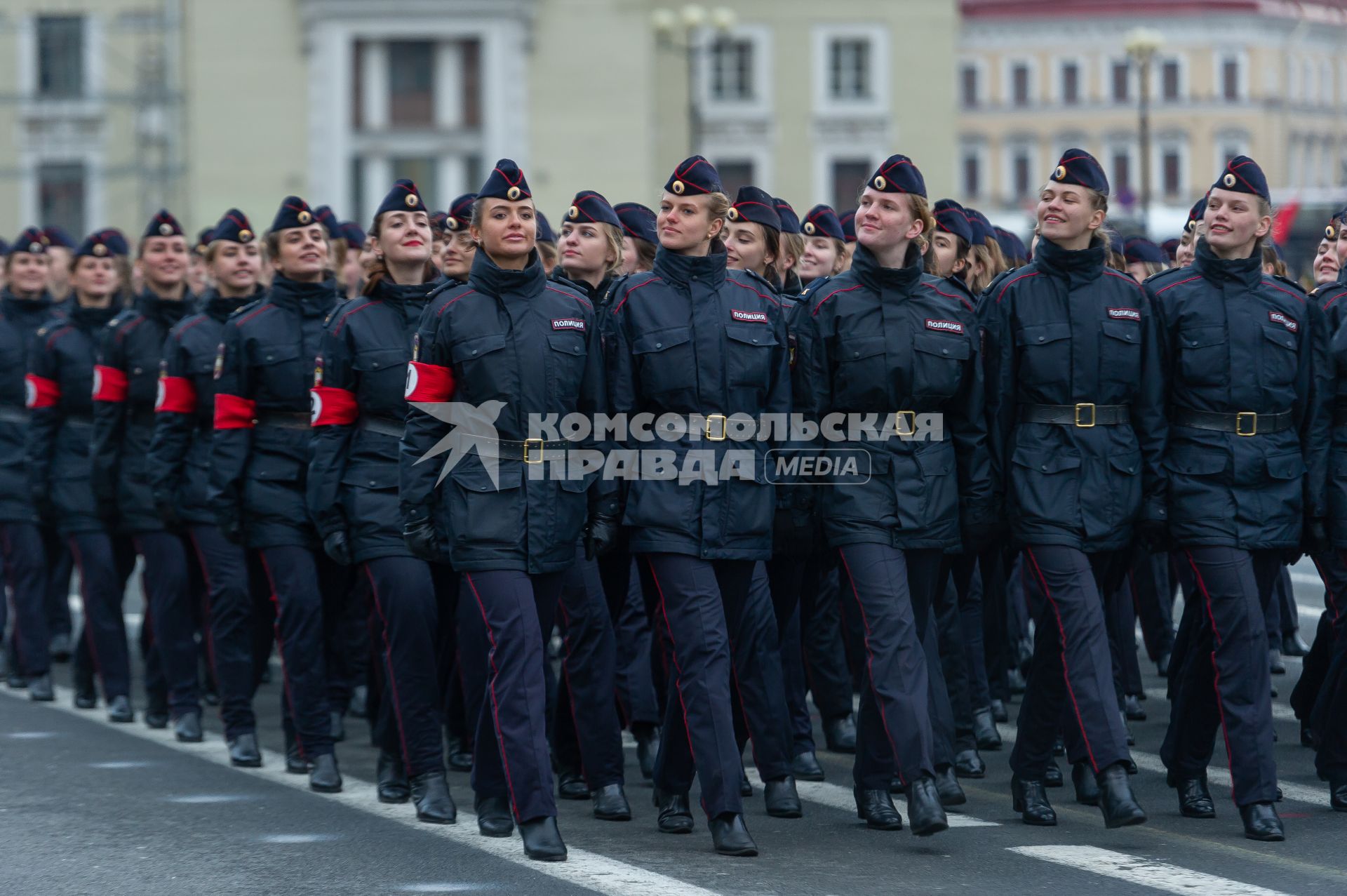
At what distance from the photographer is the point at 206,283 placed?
47.4ft

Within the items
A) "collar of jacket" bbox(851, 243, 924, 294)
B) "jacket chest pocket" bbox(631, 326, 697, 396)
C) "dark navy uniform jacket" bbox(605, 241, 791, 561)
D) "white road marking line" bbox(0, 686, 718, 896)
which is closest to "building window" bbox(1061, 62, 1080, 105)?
"white road marking line" bbox(0, 686, 718, 896)

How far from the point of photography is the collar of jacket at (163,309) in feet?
37.1

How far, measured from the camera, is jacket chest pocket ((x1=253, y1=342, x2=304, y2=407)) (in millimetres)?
9836

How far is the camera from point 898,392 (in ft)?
27.5

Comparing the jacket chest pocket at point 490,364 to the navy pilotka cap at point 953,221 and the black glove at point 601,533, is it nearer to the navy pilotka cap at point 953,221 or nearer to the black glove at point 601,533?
the black glove at point 601,533

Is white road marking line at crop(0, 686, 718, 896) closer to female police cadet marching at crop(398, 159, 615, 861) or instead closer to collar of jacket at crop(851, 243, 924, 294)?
female police cadet marching at crop(398, 159, 615, 861)

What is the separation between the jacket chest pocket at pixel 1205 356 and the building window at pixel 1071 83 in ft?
318

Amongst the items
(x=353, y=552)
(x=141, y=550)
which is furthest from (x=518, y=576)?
(x=141, y=550)

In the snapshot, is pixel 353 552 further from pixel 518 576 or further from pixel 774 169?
pixel 774 169

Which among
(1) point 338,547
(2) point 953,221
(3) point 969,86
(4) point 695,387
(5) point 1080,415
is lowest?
(1) point 338,547

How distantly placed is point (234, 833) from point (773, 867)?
201cm

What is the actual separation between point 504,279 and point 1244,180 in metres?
2.64

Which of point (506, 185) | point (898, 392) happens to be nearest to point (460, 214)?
point (506, 185)

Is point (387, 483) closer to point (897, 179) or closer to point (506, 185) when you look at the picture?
point (506, 185)
